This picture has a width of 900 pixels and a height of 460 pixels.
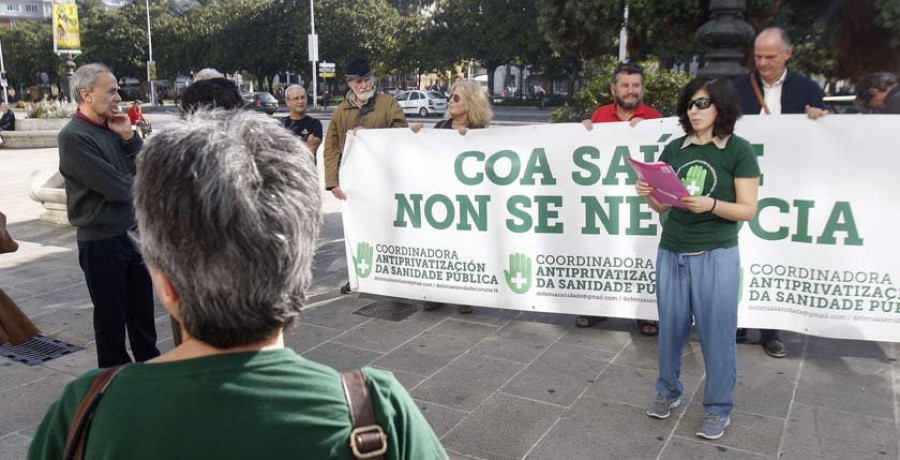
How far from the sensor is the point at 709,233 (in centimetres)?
331

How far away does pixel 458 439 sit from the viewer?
11.5 feet

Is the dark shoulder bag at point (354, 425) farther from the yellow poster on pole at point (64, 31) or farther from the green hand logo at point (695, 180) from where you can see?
the yellow poster on pole at point (64, 31)

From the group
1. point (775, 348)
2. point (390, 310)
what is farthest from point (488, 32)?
point (775, 348)

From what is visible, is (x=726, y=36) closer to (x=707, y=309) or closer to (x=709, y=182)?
(x=709, y=182)

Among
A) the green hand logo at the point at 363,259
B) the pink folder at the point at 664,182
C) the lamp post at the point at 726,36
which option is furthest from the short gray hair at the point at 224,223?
the lamp post at the point at 726,36

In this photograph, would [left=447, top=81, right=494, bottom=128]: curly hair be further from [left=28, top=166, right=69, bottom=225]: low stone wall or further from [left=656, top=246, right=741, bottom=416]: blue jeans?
[left=28, top=166, right=69, bottom=225]: low stone wall

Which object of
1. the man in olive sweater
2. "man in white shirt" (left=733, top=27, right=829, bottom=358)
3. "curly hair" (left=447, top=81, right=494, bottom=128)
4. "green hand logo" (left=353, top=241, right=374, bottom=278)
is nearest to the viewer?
the man in olive sweater

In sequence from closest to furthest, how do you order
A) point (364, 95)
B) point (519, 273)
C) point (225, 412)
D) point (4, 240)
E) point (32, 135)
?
1. point (225, 412)
2. point (4, 240)
3. point (519, 273)
4. point (364, 95)
5. point (32, 135)

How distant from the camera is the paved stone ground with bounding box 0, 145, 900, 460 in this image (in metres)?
3.44

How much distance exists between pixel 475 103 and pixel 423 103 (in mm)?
34279

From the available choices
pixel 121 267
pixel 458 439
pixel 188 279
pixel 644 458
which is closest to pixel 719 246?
pixel 644 458

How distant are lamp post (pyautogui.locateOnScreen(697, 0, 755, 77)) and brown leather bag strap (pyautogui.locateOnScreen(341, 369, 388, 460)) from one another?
510 cm

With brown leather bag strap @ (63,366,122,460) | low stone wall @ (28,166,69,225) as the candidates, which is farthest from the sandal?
low stone wall @ (28,166,69,225)

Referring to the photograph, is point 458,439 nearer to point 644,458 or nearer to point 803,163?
point 644,458
